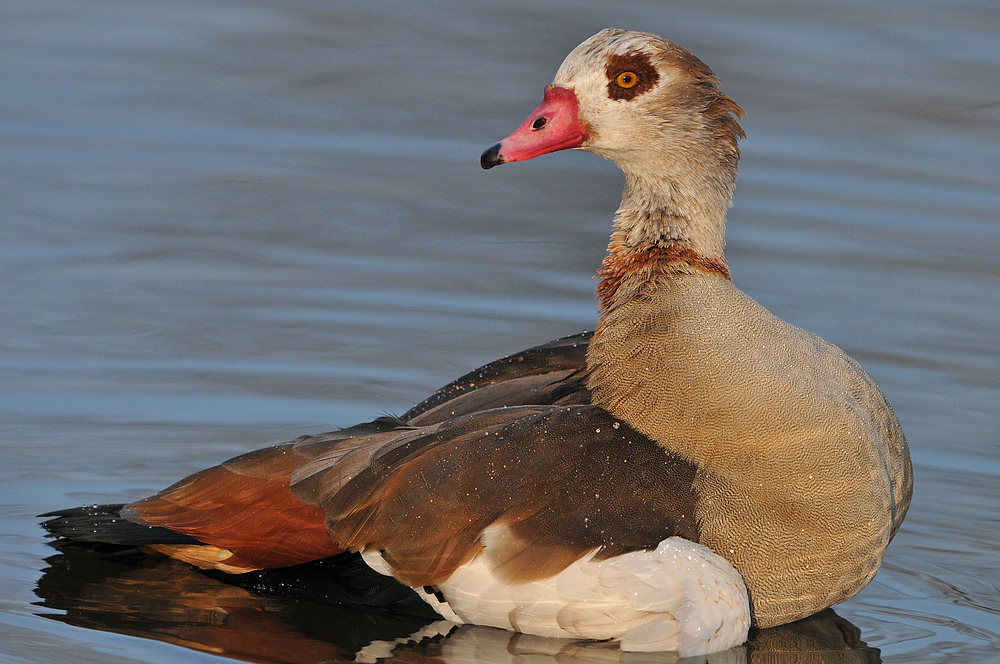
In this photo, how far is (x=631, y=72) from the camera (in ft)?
18.8

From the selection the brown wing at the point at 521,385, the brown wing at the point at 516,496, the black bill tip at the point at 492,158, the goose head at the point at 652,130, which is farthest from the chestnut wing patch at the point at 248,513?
the goose head at the point at 652,130

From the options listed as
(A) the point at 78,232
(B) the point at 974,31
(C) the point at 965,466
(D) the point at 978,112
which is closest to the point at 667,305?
(C) the point at 965,466

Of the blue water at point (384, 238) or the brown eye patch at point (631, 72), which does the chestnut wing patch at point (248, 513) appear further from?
the brown eye patch at point (631, 72)

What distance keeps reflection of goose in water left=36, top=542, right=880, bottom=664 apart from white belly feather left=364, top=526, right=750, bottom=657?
4.0 inches

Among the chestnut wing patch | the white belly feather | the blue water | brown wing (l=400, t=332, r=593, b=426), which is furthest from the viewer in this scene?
the blue water

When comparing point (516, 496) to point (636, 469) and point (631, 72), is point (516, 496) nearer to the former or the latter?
point (636, 469)

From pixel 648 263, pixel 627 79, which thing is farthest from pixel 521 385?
pixel 627 79

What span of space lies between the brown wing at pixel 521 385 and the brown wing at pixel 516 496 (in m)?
0.30

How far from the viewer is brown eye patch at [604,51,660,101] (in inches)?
225

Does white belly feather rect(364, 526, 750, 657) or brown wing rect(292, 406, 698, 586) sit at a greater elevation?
brown wing rect(292, 406, 698, 586)

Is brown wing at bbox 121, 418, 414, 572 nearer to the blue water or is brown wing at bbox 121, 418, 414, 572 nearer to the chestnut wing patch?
the chestnut wing patch

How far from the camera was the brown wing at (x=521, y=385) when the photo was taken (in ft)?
19.6

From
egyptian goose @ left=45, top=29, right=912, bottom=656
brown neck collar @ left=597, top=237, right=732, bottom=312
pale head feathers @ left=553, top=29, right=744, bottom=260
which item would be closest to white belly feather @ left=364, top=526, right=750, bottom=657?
egyptian goose @ left=45, top=29, right=912, bottom=656

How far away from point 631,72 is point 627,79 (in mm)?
28
